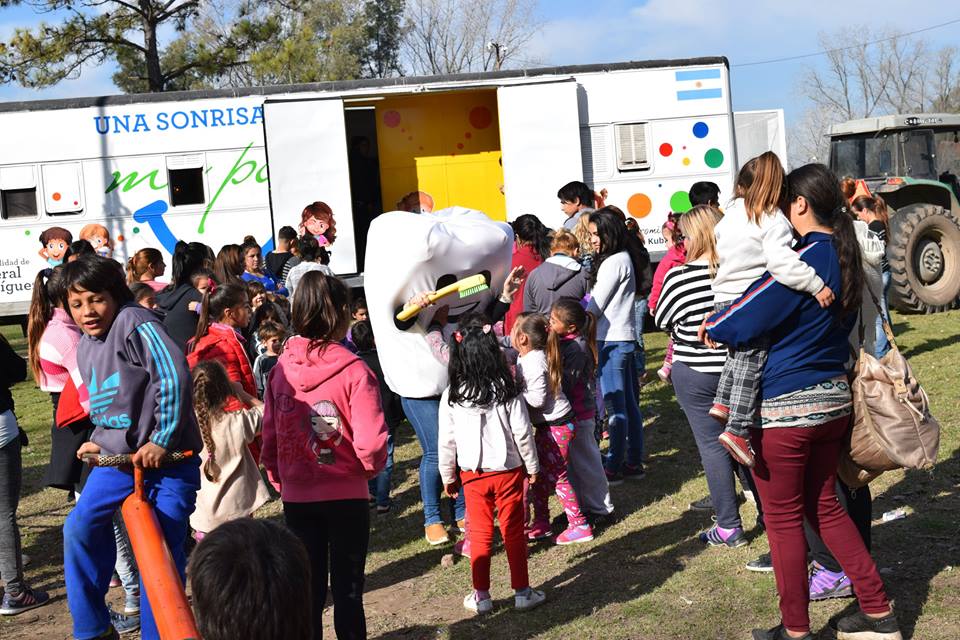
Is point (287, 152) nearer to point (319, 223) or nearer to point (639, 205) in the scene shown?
point (319, 223)

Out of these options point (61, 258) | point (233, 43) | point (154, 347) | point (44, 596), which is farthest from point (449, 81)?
point (233, 43)

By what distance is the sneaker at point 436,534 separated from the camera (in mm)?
6293

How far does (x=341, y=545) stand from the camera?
4.14 m

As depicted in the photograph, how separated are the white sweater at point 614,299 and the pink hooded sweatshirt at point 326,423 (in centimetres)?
311

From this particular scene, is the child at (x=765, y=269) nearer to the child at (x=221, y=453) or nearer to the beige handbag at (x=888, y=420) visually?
the beige handbag at (x=888, y=420)

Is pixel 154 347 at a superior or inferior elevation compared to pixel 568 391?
superior

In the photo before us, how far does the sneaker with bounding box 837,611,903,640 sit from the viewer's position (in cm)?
427

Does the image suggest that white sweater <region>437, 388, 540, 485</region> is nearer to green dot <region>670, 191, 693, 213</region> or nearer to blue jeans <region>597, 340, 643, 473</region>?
blue jeans <region>597, 340, 643, 473</region>

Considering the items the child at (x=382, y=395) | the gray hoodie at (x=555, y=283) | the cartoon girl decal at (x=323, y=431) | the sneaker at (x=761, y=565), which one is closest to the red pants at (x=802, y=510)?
the sneaker at (x=761, y=565)

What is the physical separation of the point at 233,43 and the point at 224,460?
70.4 feet

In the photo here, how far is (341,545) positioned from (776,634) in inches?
71.0

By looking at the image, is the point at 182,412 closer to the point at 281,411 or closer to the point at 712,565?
the point at 281,411

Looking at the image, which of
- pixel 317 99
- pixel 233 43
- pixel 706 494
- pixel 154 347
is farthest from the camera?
pixel 233 43

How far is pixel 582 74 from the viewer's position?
13.5 metres
